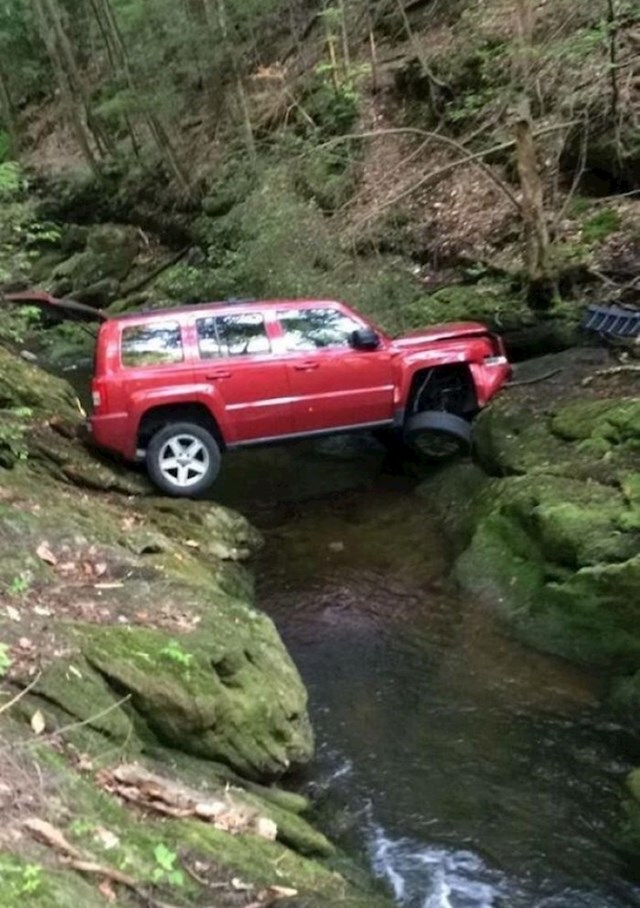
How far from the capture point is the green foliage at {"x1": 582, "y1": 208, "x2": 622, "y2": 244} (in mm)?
15258

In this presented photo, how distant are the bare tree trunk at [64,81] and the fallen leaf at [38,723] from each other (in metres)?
25.7

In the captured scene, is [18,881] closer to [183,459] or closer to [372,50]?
[183,459]

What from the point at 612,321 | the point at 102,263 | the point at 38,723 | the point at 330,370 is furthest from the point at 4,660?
the point at 102,263

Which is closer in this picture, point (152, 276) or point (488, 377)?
point (488, 377)

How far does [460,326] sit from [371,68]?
38.1 ft

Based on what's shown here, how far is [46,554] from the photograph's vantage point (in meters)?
7.96

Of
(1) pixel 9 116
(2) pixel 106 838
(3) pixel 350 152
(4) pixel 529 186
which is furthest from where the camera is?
(1) pixel 9 116

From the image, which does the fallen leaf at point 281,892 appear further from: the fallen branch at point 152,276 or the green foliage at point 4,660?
the fallen branch at point 152,276

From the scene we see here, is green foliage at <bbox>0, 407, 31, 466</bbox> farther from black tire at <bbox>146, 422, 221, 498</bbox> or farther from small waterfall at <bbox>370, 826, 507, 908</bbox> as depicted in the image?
small waterfall at <bbox>370, 826, 507, 908</bbox>

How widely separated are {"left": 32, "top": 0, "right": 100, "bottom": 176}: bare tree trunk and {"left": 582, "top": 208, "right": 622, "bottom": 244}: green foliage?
17.2 m

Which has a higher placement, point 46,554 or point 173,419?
point 173,419

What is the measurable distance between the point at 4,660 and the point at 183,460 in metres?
6.18

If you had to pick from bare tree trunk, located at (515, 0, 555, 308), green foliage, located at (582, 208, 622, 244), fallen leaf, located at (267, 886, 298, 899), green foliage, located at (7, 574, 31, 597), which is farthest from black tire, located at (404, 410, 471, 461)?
fallen leaf, located at (267, 886, 298, 899)

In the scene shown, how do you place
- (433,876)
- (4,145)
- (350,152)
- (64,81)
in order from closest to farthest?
(433,876), (350,152), (64,81), (4,145)
